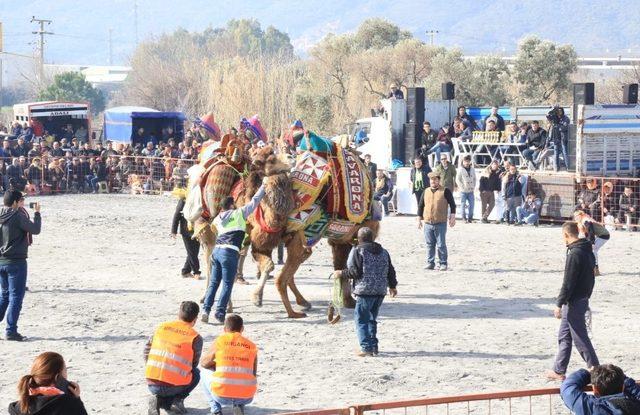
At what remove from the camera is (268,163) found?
43.1 feet

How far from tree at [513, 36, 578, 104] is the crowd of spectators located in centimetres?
2873

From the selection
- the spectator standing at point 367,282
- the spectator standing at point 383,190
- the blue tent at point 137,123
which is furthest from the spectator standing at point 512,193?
the blue tent at point 137,123

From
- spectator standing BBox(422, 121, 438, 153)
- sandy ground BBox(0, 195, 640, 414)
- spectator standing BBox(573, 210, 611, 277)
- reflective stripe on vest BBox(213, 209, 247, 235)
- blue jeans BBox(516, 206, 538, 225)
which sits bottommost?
sandy ground BBox(0, 195, 640, 414)

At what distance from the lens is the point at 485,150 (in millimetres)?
28375

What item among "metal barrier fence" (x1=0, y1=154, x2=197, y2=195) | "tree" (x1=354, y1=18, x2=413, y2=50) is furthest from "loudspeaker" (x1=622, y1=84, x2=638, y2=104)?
"tree" (x1=354, y1=18, x2=413, y2=50)

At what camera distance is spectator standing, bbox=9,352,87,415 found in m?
6.53

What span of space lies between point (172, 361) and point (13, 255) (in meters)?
3.68

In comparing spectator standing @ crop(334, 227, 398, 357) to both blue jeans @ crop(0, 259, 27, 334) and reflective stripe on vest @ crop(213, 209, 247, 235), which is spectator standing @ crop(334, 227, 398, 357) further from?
blue jeans @ crop(0, 259, 27, 334)

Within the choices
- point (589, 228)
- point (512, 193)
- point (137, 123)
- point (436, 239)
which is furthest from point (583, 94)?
point (137, 123)

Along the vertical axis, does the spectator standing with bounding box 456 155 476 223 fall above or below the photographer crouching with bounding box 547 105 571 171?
below

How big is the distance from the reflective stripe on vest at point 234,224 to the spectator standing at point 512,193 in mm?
12039

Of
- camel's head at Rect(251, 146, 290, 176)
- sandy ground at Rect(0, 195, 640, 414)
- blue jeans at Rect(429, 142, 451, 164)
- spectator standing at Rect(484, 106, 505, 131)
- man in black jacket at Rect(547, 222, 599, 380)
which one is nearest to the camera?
man in black jacket at Rect(547, 222, 599, 380)

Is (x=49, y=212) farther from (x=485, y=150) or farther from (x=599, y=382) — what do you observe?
(x=599, y=382)

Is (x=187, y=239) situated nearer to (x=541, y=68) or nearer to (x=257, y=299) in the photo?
(x=257, y=299)
